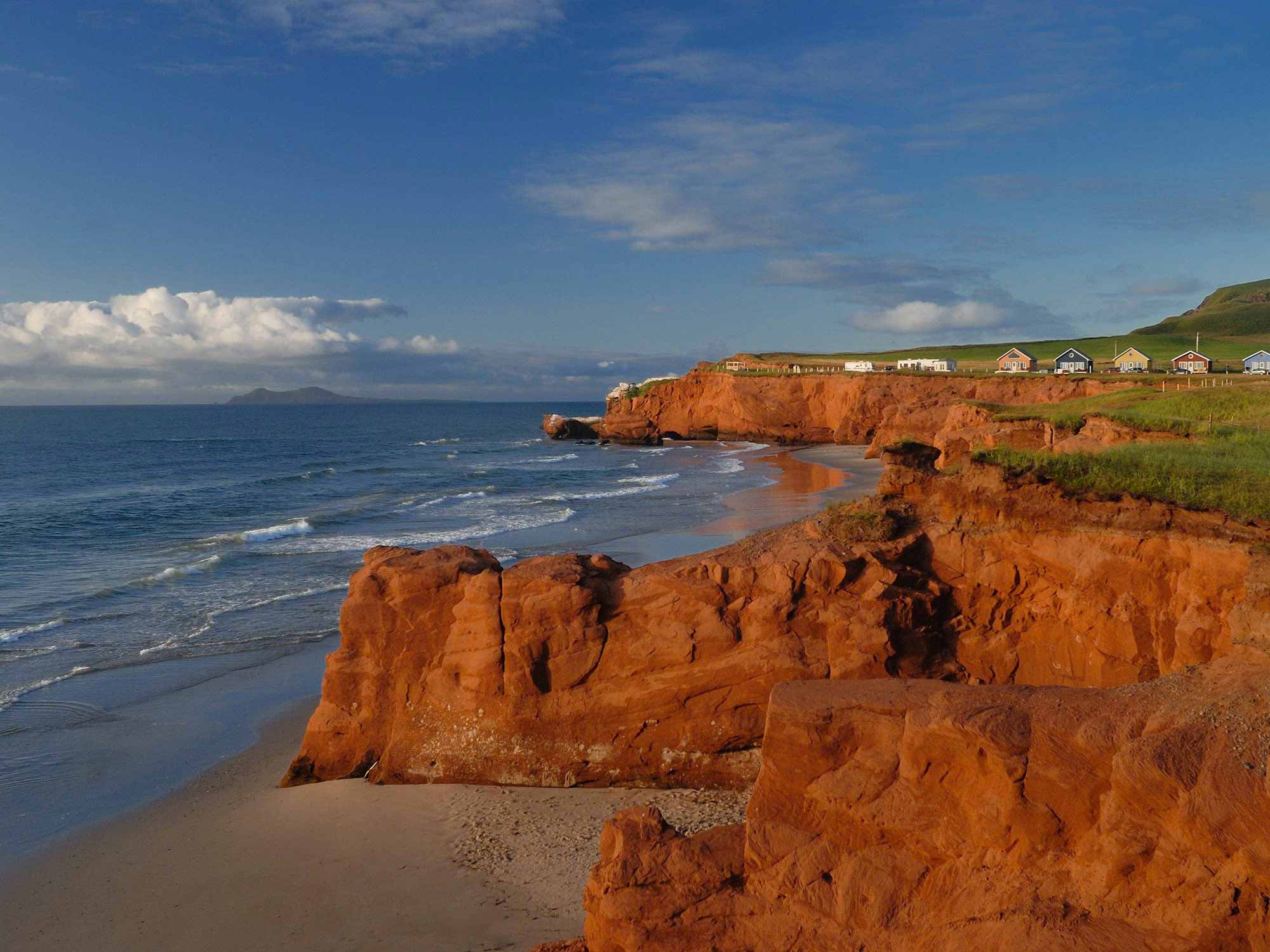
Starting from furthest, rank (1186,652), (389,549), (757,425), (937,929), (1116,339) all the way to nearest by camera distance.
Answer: (1116,339) < (757,425) < (389,549) < (1186,652) < (937,929)

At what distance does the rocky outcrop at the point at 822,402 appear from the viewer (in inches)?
2437

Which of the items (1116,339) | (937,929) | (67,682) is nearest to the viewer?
(937,929)

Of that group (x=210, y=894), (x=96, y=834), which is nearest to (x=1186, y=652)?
(x=210, y=894)

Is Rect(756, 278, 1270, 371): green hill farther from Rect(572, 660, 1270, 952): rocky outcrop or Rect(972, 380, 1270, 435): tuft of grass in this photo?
Rect(572, 660, 1270, 952): rocky outcrop

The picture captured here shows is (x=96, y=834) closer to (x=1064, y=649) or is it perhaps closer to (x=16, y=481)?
(x=1064, y=649)

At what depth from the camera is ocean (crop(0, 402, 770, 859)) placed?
1603 cm

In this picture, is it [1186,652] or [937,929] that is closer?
[937,929]

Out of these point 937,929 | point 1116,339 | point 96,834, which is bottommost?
point 96,834

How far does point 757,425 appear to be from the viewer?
8594 centimetres

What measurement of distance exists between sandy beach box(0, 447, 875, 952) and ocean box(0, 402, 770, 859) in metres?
1.64

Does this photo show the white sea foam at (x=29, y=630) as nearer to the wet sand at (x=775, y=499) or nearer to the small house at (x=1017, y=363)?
the wet sand at (x=775, y=499)

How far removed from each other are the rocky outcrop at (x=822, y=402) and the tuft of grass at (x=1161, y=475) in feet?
146

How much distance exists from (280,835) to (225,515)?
117 ft

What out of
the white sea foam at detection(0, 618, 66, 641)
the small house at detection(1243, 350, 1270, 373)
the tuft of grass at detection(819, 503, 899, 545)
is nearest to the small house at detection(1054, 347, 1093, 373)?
the small house at detection(1243, 350, 1270, 373)
